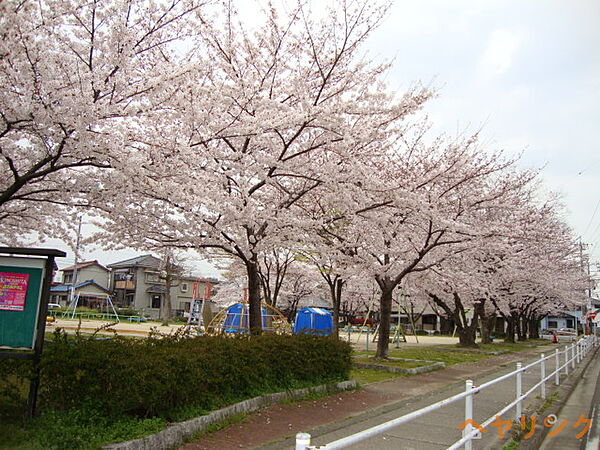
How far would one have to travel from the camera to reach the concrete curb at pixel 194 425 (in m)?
5.07

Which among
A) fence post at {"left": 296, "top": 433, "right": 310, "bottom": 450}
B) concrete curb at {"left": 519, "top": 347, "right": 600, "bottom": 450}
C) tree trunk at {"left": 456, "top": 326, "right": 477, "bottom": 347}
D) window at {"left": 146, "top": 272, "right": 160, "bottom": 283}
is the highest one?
window at {"left": 146, "top": 272, "right": 160, "bottom": 283}

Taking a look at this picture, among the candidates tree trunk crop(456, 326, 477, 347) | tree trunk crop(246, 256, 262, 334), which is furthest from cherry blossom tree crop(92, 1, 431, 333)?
tree trunk crop(456, 326, 477, 347)

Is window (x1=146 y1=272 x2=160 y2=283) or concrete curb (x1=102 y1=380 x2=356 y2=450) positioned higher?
window (x1=146 y1=272 x2=160 y2=283)

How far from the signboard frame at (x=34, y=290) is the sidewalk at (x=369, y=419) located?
2.19 meters

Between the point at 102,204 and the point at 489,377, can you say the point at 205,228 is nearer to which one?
the point at 102,204

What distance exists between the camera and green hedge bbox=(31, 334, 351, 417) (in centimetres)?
566

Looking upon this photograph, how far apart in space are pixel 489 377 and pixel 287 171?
9359 mm

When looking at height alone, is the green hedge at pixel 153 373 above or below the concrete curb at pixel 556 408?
above

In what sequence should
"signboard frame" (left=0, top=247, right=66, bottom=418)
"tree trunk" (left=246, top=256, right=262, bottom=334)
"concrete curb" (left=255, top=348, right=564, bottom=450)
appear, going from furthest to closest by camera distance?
"tree trunk" (left=246, top=256, right=262, bottom=334) → "concrete curb" (left=255, top=348, right=564, bottom=450) → "signboard frame" (left=0, top=247, right=66, bottom=418)

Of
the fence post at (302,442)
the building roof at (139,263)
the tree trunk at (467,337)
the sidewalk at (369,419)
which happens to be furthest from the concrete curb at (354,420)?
the building roof at (139,263)

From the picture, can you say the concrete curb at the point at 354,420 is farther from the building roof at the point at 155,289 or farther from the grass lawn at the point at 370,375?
the building roof at the point at 155,289

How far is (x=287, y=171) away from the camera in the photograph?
10344 mm

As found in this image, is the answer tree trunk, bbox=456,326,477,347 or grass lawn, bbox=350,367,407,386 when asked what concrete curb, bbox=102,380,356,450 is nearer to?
grass lawn, bbox=350,367,407,386

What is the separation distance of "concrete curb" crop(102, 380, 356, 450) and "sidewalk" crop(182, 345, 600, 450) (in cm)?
15
